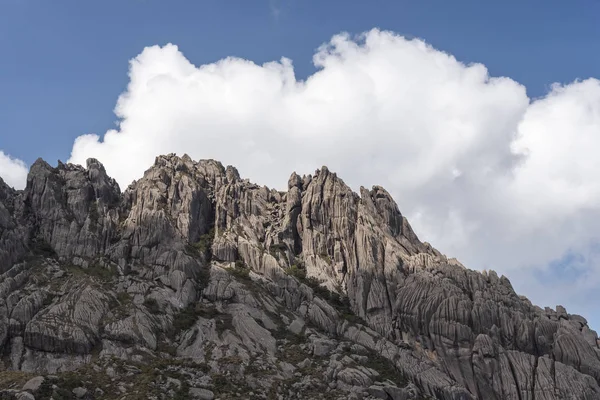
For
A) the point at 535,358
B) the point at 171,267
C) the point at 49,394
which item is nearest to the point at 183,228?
the point at 171,267

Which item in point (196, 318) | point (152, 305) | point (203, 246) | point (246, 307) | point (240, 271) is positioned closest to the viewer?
point (152, 305)

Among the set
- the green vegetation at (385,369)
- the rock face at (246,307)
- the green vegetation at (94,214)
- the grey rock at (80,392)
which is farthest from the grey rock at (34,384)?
the green vegetation at (94,214)

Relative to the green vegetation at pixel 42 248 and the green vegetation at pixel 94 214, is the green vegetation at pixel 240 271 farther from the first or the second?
the green vegetation at pixel 42 248

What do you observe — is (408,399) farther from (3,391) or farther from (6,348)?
(6,348)

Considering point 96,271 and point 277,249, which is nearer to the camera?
point 96,271

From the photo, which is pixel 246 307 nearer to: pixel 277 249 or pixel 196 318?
pixel 196 318

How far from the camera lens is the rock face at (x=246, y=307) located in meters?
130

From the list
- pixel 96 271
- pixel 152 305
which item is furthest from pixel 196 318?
pixel 96 271

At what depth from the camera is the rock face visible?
130375mm

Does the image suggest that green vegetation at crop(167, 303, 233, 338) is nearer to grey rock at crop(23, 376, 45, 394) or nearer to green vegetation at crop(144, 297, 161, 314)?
green vegetation at crop(144, 297, 161, 314)

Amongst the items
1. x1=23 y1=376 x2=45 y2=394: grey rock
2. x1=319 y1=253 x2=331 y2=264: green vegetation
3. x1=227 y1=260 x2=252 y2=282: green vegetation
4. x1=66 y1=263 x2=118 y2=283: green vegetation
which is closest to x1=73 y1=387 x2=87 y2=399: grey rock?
x1=23 y1=376 x2=45 y2=394: grey rock

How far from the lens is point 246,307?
157 m

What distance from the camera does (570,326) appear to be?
548 ft

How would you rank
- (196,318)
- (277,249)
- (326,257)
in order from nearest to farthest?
(196,318)
(277,249)
(326,257)
